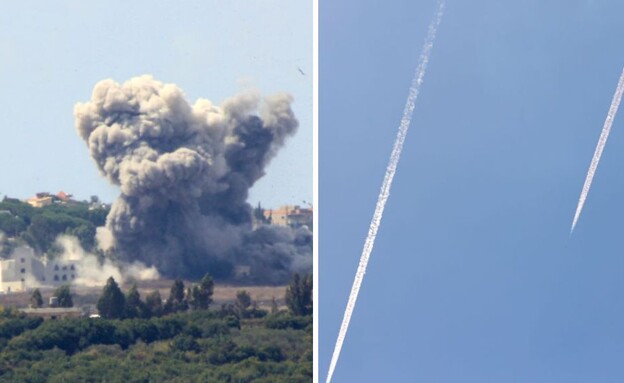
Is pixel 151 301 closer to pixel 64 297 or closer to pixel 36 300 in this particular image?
pixel 64 297

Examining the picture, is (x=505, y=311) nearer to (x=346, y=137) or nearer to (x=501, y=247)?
(x=501, y=247)

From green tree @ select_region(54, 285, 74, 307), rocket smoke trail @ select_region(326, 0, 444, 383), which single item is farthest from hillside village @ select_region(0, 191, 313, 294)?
rocket smoke trail @ select_region(326, 0, 444, 383)

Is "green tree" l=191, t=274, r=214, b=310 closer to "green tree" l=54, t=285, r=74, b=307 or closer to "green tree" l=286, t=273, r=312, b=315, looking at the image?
"green tree" l=286, t=273, r=312, b=315

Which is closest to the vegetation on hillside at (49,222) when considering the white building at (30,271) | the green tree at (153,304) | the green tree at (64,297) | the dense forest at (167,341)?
the white building at (30,271)

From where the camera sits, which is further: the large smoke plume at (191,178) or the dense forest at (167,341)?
the large smoke plume at (191,178)

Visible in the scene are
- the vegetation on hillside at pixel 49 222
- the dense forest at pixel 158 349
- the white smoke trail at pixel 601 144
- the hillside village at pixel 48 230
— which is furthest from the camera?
the vegetation on hillside at pixel 49 222

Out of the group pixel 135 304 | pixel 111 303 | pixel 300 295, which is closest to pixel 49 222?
pixel 111 303

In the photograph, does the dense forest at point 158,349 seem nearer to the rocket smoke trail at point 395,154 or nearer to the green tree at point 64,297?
the green tree at point 64,297
